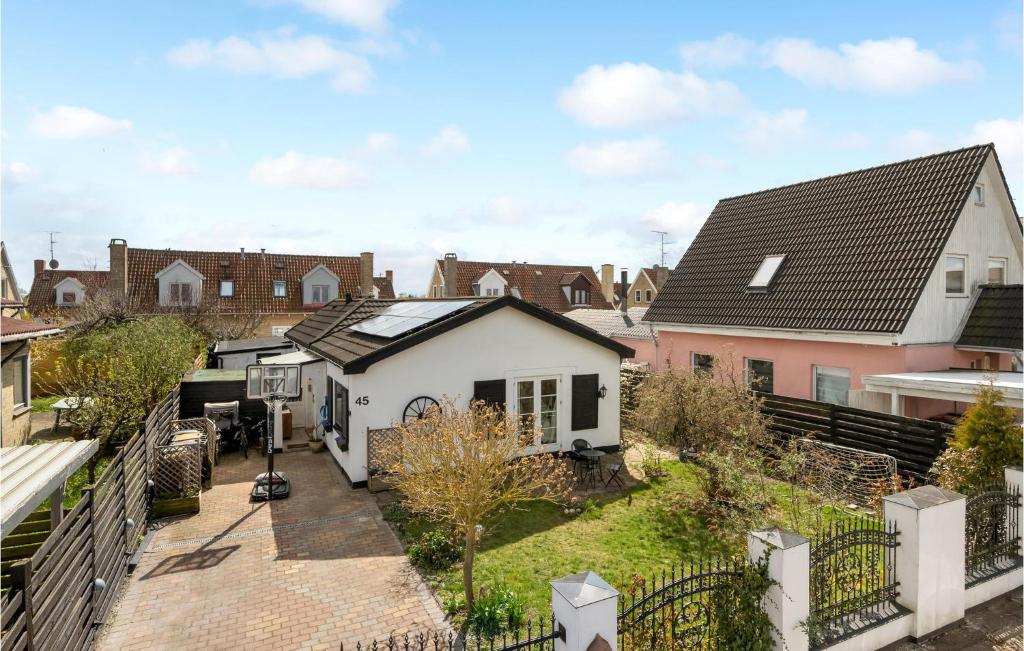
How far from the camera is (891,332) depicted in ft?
45.2

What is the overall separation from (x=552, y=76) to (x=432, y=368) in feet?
22.1

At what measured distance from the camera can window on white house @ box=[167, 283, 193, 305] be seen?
121ft

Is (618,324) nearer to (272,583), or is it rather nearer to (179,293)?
(272,583)

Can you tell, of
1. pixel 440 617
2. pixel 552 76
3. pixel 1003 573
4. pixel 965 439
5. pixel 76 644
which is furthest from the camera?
pixel 552 76

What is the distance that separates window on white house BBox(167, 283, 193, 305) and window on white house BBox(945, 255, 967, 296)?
3911cm

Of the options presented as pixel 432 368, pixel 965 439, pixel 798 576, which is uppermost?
pixel 432 368

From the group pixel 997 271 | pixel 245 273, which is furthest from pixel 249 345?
pixel 997 271

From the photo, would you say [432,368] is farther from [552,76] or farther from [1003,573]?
[1003,573]

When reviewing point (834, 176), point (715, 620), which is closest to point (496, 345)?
point (715, 620)

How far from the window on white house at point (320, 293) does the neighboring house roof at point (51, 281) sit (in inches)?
728

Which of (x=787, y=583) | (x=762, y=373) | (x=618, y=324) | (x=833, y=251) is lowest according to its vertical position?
(x=787, y=583)

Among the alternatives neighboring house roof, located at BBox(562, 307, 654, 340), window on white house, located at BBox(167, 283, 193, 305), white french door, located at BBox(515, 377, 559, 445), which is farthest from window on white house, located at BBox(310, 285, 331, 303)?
white french door, located at BBox(515, 377, 559, 445)

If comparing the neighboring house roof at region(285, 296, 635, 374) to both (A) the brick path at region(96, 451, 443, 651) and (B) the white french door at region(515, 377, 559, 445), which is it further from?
(A) the brick path at region(96, 451, 443, 651)

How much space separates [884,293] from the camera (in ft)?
48.4
